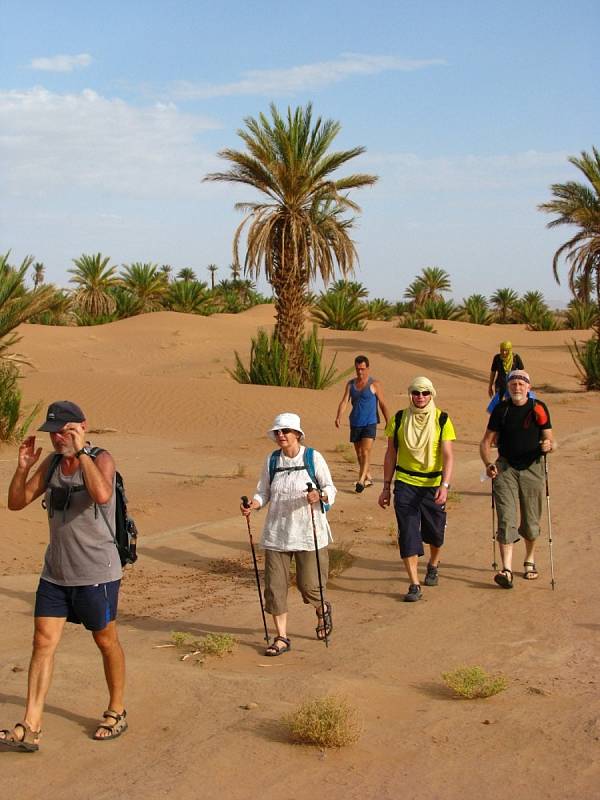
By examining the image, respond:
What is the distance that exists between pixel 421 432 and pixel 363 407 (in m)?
5.03

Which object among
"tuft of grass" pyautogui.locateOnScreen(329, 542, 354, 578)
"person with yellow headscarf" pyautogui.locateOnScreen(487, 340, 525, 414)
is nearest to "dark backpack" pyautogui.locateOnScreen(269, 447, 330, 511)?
"tuft of grass" pyautogui.locateOnScreen(329, 542, 354, 578)

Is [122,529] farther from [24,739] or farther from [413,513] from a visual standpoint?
[413,513]

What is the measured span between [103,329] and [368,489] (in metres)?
38.8

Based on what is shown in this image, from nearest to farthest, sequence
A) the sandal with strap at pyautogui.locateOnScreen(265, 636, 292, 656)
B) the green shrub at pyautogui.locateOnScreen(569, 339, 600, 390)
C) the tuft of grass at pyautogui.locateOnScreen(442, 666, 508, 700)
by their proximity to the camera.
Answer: the tuft of grass at pyautogui.locateOnScreen(442, 666, 508, 700)
the sandal with strap at pyautogui.locateOnScreen(265, 636, 292, 656)
the green shrub at pyautogui.locateOnScreen(569, 339, 600, 390)

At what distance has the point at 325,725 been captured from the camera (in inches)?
202

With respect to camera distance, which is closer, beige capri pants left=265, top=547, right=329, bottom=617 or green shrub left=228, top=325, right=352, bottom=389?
beige capri pants left=265, top=547, right=329, bottom=617

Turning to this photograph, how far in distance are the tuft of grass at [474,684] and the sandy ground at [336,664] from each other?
0.07 m

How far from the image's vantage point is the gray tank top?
5230mm

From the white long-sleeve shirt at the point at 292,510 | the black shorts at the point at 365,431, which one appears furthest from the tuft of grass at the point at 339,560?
the black shorts at the point at 365,431

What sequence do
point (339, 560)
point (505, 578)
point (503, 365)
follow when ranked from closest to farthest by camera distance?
point (505, 578)
point (339, 560)
point (503, 365)

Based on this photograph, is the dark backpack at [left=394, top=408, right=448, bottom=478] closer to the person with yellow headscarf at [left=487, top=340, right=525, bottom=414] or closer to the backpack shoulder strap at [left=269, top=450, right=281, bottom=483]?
the backpack shoulder strap at [left=269, top=450, right=281, bottom=483]

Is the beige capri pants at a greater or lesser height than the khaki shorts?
lesser

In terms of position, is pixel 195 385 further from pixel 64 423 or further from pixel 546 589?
pixel 64 423

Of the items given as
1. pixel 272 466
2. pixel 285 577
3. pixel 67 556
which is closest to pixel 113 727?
pixel 67 556
